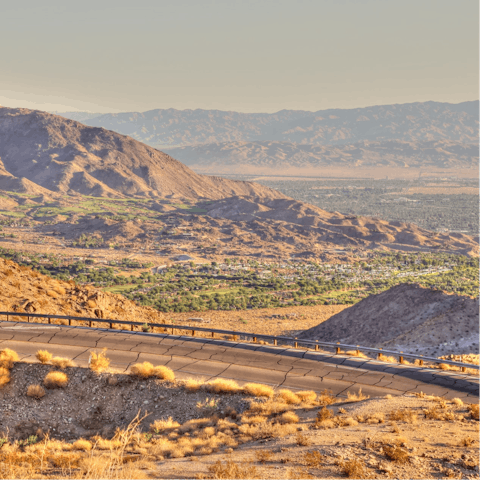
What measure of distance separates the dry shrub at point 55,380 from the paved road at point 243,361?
1577mm

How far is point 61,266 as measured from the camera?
87375 millimetres

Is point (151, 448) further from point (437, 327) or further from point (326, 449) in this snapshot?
point (437, 327)

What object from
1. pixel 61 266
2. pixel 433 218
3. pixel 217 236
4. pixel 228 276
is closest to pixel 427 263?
pixel 228 276

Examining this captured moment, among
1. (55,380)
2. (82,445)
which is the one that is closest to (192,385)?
(82,445)

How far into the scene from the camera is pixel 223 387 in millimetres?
19000

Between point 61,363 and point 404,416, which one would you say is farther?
point 61,363

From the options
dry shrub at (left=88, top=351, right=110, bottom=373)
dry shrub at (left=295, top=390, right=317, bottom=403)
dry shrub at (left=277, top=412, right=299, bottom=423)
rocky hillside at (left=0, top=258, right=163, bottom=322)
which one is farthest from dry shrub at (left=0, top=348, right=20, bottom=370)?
rocky hillside at (left=0, top=258, right=163, bottom=322)

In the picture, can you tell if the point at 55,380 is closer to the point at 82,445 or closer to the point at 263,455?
the point at 82,445

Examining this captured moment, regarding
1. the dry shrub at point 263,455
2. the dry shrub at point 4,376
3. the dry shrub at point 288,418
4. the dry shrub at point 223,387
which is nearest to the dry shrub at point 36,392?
the dry shrub at point 4,376

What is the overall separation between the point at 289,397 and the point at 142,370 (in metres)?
5.88

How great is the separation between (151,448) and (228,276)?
7378 centimetres

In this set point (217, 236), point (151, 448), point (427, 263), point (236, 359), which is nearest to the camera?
point (151, 448)

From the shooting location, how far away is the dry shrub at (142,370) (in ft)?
65.9

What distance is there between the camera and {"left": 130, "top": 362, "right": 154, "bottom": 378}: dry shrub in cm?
2008
